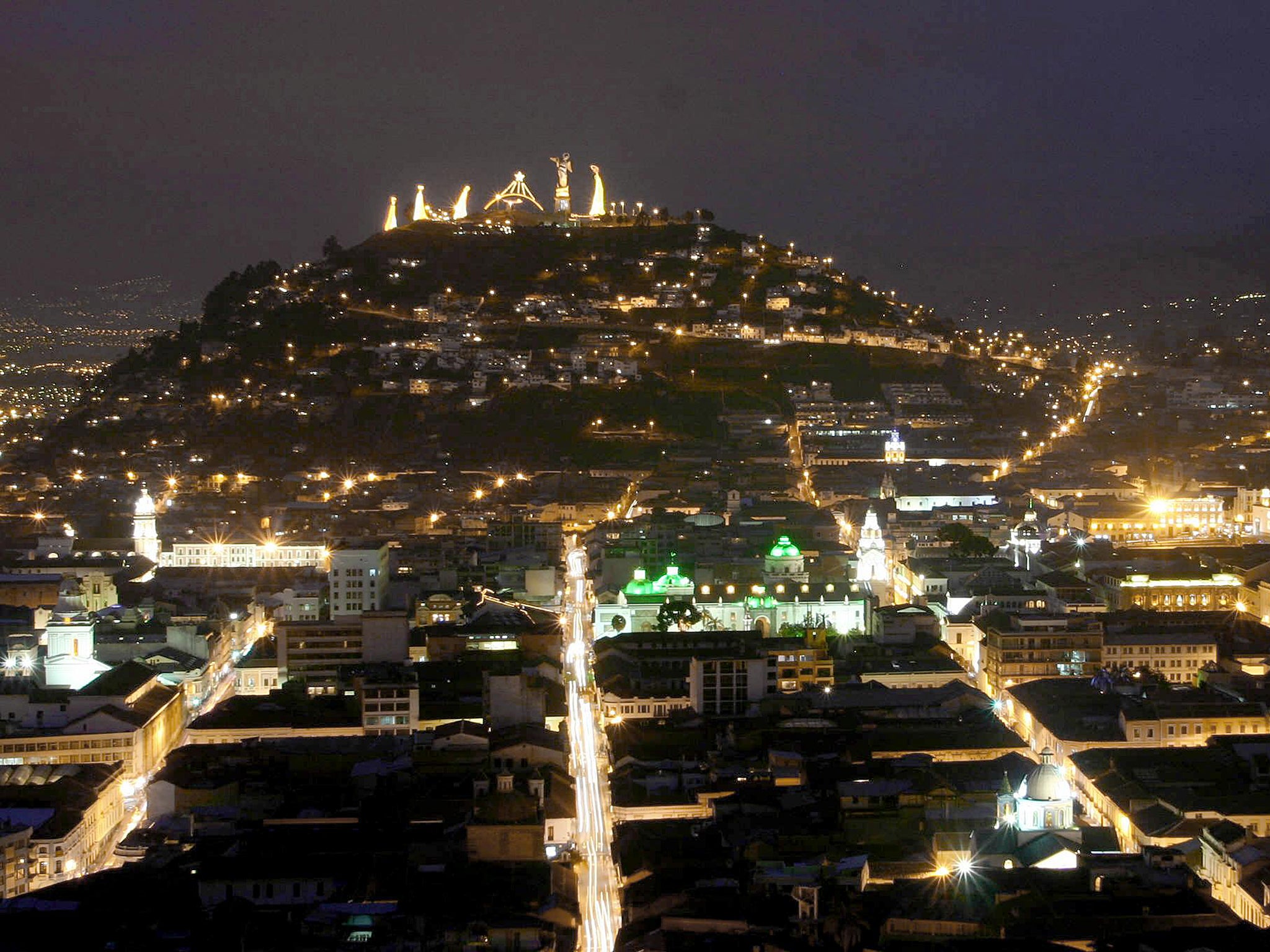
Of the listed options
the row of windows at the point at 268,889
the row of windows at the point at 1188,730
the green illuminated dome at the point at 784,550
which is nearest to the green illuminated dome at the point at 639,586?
the green illuminated dome at the point at 784,550

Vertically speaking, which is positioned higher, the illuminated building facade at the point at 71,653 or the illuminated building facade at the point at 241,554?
the illuminated building facade at the point at 241,554

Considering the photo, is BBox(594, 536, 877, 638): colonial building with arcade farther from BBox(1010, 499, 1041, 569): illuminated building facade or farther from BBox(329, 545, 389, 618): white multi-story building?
BBox(1010, 499, 1041, 569): illuminated building facade

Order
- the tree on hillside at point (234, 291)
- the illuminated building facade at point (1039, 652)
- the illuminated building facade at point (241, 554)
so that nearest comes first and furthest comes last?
the illuminated building facade at point (1039, 652) → the illuminated building facade at point (241, 554) → the tree on hillside at point (234, 291)

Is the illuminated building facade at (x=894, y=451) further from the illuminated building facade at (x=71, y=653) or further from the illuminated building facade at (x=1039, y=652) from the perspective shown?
the illuminated building facade at (x=71, y=653)

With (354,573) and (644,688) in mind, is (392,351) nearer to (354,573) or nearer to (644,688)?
(354,573)

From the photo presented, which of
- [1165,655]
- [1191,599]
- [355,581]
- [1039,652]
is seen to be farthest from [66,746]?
[1191,599]

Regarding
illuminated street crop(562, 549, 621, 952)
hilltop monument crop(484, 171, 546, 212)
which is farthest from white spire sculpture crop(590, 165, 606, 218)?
illuminated street crop(562, 549, 621, 952)
